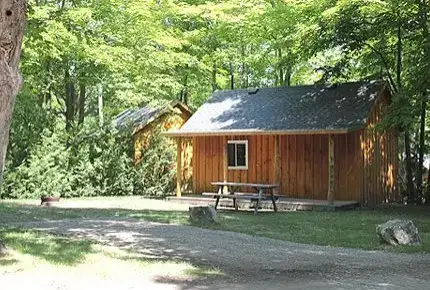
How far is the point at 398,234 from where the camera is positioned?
10406 mm

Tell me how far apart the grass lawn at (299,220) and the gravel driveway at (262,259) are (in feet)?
2.45

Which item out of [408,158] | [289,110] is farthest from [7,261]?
[408,158]

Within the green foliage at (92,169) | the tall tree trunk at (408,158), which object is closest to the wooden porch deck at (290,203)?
the tall tree trunk at (408,158)

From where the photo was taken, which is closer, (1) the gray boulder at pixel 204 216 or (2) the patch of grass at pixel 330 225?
(2) the patch of grass at pixel 330 225

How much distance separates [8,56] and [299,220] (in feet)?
30.2

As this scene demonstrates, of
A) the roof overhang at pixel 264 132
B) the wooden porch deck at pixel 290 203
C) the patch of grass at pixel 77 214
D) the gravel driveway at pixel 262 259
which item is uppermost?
the roof overhang at pixel 264 132

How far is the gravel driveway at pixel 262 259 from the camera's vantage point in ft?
23.3

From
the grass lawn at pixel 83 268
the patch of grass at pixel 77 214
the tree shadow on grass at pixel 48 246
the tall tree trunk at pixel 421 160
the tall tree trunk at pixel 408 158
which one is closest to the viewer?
the grass lawn at pixel 83 268

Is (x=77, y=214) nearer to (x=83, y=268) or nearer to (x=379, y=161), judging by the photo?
(x=83, y=268)

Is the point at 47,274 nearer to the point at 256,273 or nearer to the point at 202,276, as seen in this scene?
the point at 202,276

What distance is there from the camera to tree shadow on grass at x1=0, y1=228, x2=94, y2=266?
8285 mm

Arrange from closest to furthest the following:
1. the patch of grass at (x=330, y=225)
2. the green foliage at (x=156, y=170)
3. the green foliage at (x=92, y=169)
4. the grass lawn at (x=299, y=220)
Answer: the patch of grass at (x=330, y=225)
the grass lawn at (x=299, y=220)
the green foliage at (x=92, y=169)
the green foliage at (x=156, y=170)

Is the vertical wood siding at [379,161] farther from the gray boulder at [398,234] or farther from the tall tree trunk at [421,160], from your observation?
the gray boulder at [398,234]

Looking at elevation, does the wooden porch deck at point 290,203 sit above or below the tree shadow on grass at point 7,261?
above
